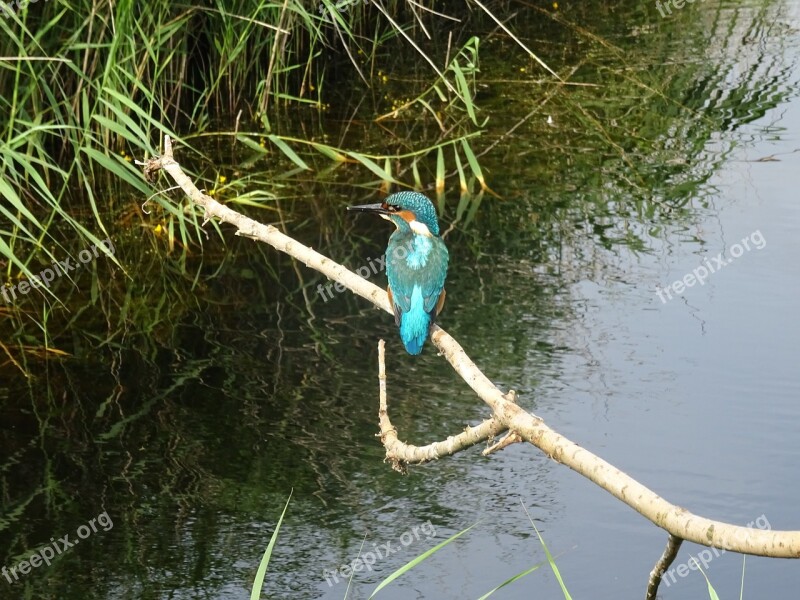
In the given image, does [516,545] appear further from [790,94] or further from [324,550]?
[790,94]

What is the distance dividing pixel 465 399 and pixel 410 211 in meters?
1.42

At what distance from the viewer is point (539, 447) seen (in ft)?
5.98

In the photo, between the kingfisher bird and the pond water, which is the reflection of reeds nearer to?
the pond water

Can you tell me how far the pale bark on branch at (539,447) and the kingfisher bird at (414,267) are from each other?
119 mm

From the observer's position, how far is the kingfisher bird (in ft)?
9.59

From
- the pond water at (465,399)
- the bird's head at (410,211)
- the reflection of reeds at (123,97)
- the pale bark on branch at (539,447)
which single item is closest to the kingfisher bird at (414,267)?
the bird's head at (410,211)

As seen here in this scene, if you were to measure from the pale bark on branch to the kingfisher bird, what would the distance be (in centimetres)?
12

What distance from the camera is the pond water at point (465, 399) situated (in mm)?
3598

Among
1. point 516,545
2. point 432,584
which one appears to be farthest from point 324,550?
point 516,545

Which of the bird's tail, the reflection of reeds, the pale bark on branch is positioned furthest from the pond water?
the pale bark on branch

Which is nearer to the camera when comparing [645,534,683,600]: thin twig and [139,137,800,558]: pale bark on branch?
[139,137,800,558]: pale bark on branch

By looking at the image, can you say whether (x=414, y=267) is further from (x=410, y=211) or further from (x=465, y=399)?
(x=465, y=399)

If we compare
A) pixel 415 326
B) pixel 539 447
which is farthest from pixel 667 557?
pixel 415 326

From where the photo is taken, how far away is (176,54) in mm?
6438
